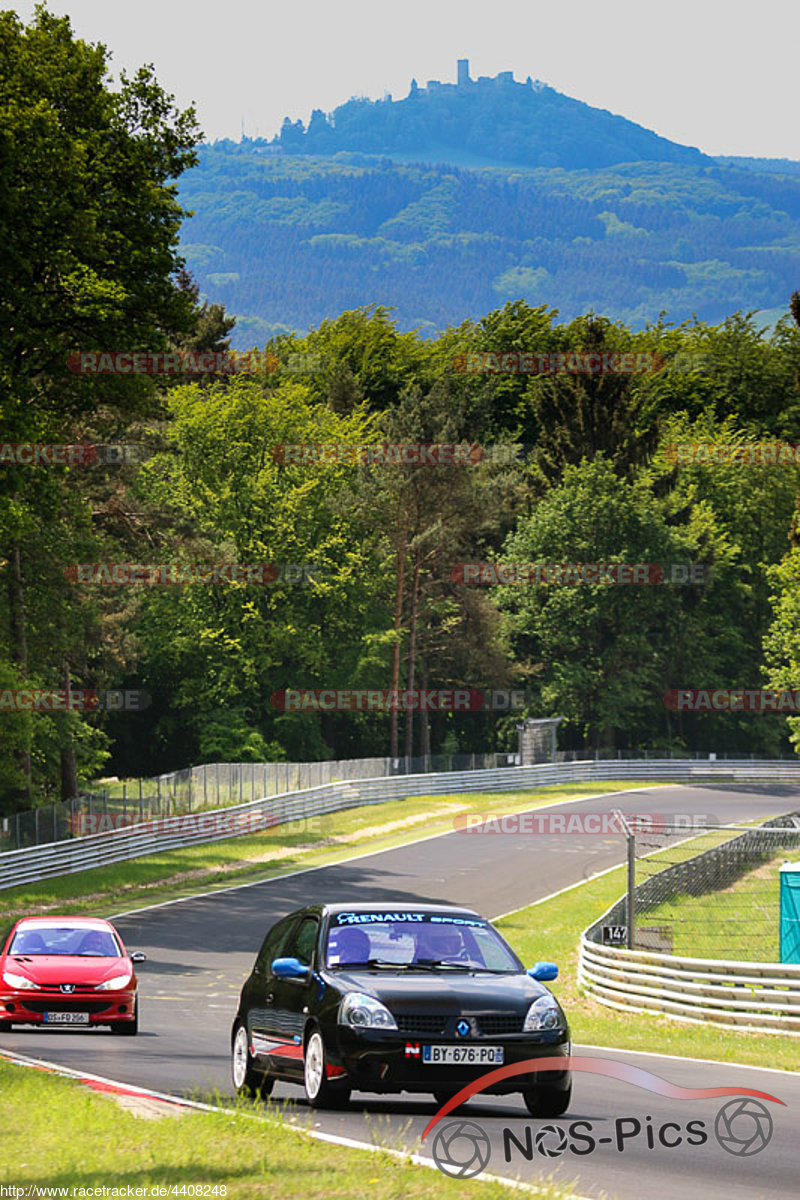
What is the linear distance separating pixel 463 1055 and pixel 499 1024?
34cm

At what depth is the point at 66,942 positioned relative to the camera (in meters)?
19.7

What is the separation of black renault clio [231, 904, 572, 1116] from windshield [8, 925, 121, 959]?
729 cm

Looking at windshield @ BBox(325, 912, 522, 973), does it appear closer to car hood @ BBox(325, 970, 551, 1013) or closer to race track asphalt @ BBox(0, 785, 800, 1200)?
car hood @ BBox(325, 970, 551, 1013)

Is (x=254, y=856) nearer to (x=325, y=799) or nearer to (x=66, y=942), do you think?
(x=325, y=799)

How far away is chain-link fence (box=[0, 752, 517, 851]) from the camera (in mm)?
41844

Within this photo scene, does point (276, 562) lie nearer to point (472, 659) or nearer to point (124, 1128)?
point (472, 659)

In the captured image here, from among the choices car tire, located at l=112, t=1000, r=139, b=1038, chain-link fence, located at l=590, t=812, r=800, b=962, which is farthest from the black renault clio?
chain-link fence, located at l=590, t=812, r=800, b=962

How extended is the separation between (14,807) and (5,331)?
1685cm

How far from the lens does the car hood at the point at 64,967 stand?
18.8 m

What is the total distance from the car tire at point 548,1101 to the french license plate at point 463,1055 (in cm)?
50

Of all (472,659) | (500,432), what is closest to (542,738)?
(472,659)

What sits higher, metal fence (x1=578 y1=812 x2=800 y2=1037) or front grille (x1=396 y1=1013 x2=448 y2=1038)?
front grille (x1=396 y1=1013 x2=448 y2=1038)

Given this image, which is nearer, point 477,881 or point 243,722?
point 477,881

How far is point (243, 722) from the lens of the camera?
7712cm
